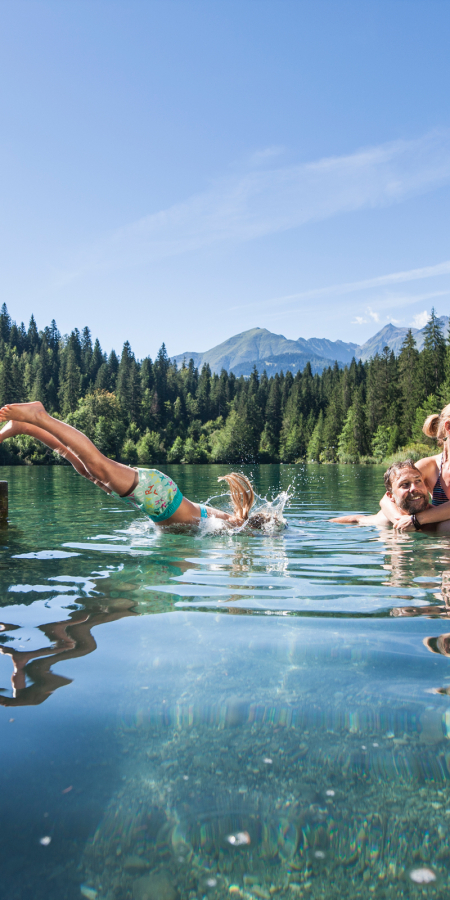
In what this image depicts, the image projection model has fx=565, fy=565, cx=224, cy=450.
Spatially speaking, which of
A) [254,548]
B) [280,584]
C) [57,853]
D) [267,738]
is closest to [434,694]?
[267,738]

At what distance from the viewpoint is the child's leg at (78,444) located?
22.1 feet

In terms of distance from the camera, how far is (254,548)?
723cm

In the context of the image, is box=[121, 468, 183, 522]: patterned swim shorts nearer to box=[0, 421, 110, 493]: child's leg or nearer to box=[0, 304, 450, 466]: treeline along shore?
box=[0, 421, 110, 493]: child's leg

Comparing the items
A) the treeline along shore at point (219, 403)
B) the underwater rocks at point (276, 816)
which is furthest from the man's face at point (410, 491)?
the treeline along shore at point (219, 403)

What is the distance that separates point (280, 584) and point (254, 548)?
2.31 meters

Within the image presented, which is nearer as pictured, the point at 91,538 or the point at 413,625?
the point at 413,625

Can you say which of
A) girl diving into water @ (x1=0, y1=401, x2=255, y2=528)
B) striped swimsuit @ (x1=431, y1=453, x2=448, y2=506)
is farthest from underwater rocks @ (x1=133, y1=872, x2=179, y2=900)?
striped swimsuit @ (x1=431, y1=453, x2=448, y2=506)

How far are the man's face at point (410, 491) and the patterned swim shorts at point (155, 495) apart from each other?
10.2 feet

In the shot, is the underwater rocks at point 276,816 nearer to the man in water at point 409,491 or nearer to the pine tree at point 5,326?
the man in water at point 409,491

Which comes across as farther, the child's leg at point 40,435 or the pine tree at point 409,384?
the pine tree at point 409,384

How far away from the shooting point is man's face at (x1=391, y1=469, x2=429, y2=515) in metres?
7.88

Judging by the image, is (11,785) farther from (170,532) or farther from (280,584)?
(170,532)

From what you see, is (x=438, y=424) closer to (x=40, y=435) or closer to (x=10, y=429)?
(x=40, y=435)

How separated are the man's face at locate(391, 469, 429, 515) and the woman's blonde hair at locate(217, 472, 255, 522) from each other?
209 centimetres
